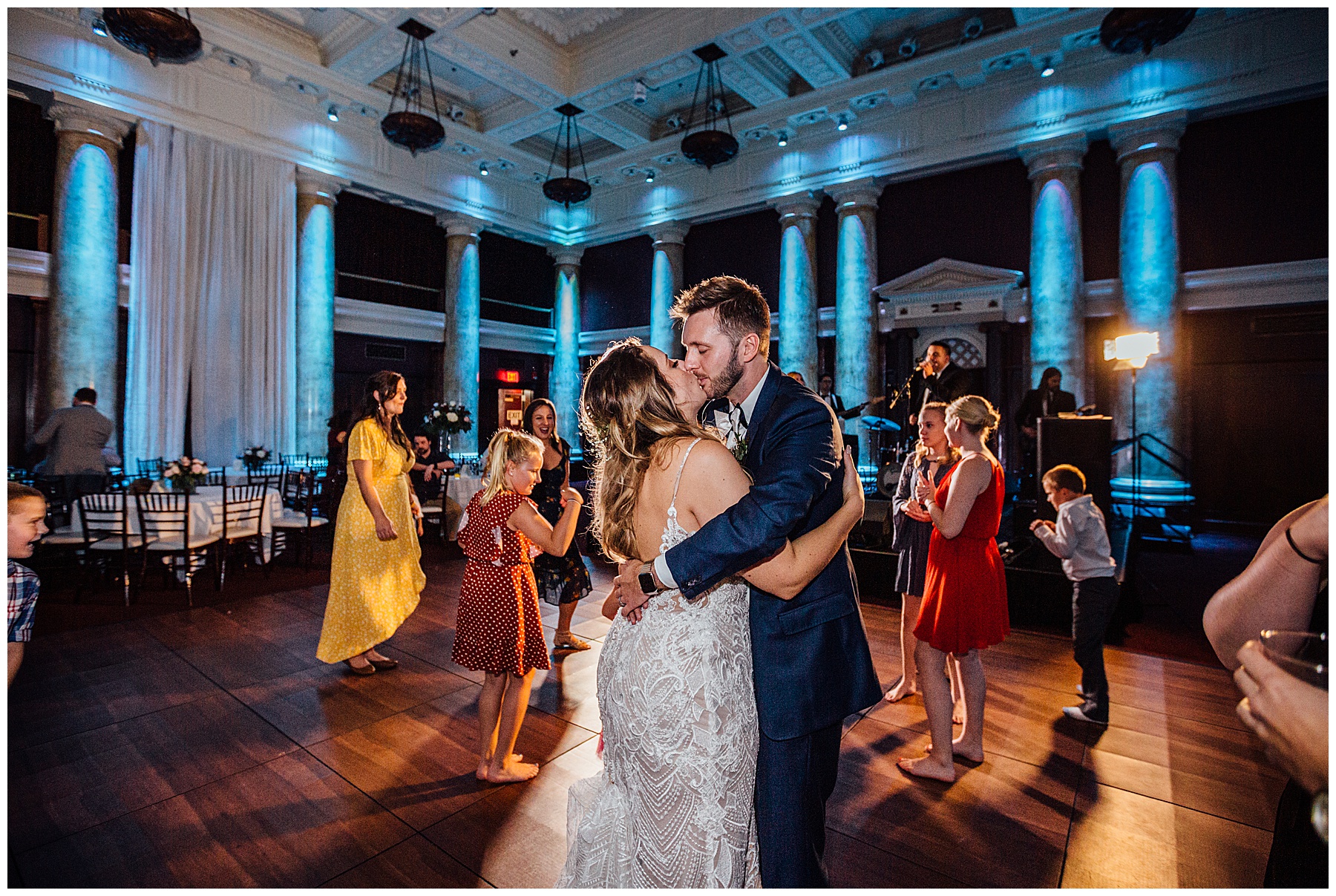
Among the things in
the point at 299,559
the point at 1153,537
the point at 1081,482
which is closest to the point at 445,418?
the point at 299,559

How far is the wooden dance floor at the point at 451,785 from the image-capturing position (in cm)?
221

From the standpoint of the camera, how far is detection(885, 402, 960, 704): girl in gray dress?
3.26 metres

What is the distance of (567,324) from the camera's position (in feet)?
49.9

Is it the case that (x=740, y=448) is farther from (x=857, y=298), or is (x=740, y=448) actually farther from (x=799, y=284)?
(x=799, y=284)

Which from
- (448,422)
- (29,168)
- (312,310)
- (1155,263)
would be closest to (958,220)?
(1155,263)

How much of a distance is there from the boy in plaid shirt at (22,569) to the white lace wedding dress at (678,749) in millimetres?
1486

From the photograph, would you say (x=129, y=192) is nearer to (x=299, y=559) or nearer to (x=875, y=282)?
(x=299, y=559)

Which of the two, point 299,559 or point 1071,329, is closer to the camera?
point 299,559

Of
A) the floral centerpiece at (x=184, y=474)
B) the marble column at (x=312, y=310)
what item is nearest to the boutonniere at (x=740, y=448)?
the floral centerpiece at (x=184, y=474)

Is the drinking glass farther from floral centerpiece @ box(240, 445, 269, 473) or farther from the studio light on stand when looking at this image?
floral centerpiece @ box(240, 445, 269, 473)

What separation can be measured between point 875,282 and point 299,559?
9490 millimetres

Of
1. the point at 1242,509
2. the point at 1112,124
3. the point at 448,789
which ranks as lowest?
the point at 448,789

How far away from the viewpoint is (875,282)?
1114 centimetres

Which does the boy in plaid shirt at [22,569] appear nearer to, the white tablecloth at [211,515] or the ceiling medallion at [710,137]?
the white tablecloth at [211,515]
